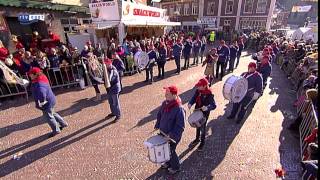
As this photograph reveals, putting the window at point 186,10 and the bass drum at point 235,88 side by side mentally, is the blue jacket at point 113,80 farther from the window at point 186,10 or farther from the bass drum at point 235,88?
the window at point 186,10

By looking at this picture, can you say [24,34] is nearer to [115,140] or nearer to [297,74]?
[115,140]

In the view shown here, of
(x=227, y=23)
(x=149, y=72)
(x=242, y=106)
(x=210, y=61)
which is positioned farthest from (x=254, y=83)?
(x=227, y=23)

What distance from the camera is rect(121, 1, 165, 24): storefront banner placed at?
15.5m

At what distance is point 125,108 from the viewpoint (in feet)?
27.4

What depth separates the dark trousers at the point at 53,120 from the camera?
6199 mm

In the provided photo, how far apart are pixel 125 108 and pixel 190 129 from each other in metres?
2.75

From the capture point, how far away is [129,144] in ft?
20.2

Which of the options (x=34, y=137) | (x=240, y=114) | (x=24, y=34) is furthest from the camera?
(x=24, y=34)

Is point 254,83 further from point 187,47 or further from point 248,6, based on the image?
point 248,6

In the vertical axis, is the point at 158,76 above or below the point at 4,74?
below

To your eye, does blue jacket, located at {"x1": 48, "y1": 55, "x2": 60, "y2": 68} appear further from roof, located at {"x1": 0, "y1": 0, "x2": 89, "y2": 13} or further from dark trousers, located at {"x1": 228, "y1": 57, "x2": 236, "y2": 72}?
dark trousers, located at {"x1": 228, "y1": 57, "x2": 236, "y2": 72}

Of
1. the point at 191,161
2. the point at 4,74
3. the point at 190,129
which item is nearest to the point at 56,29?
the point at 4,74

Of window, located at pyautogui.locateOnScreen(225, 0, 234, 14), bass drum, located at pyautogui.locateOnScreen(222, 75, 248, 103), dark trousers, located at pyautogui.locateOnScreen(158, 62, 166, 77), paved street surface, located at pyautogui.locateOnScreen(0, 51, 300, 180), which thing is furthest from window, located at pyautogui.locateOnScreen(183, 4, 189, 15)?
bass drum, located at pyautogui.locateOnScreen(222, 75, 248, 103)

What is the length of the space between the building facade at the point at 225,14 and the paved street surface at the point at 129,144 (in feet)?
100
